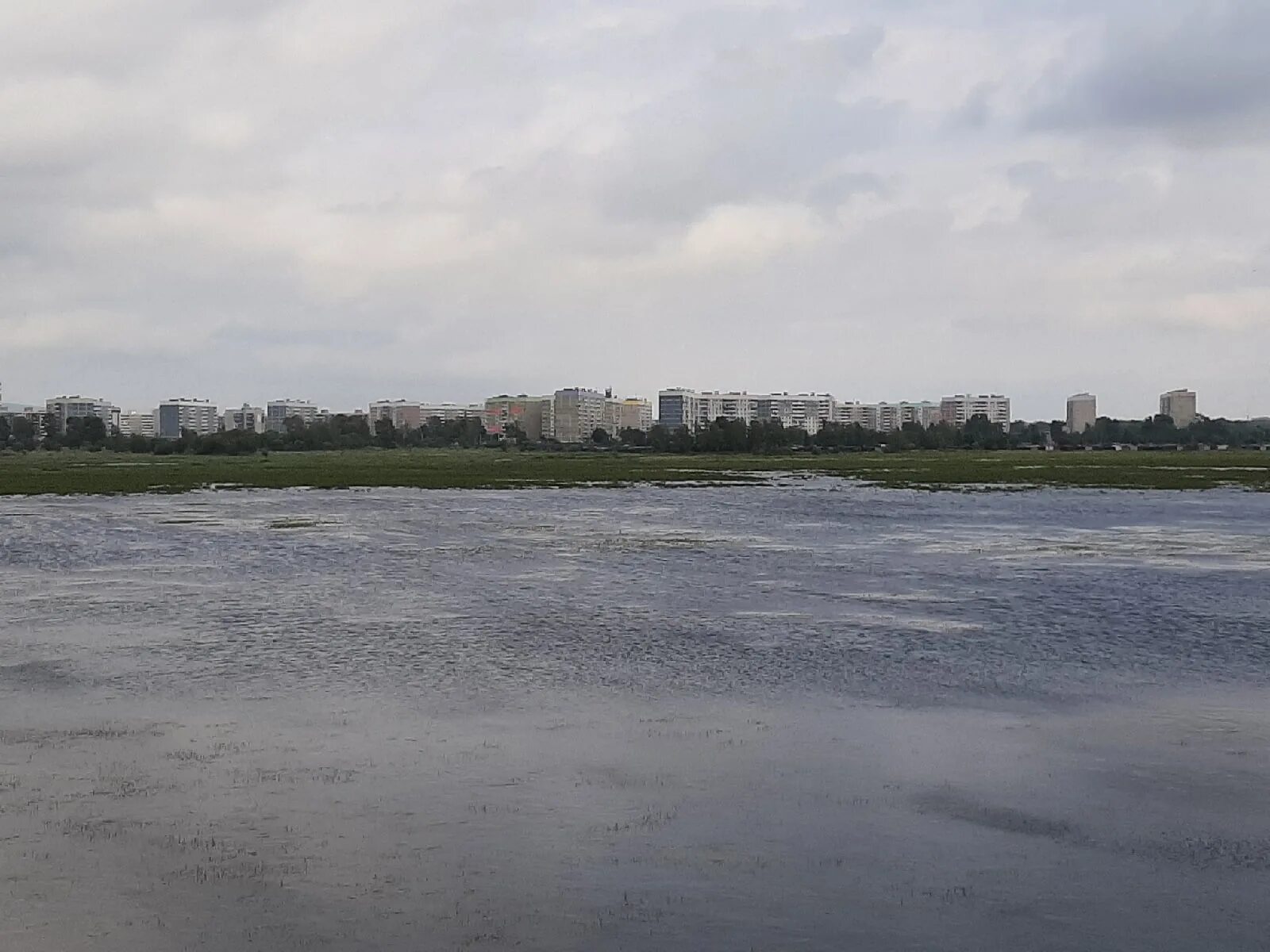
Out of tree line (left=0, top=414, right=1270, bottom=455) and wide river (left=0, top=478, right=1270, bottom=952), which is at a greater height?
tree line (left=0, top=414, right=1270, bottom=455)

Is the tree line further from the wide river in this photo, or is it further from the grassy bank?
the wide river

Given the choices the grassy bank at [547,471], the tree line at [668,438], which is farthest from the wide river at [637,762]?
the tree line at [668,438]

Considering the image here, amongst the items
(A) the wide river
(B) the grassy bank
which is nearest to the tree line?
(B) the grassy bank

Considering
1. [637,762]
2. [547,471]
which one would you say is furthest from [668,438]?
[637,762]

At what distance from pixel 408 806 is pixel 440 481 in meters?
68.4

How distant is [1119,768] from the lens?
41.4 ft

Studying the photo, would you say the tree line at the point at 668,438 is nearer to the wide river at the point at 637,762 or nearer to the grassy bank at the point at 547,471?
the grassy bank at the point at 547,471

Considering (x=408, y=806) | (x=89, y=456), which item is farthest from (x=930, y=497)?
(x=89, y=456)

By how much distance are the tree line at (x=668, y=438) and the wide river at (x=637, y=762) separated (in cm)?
11845

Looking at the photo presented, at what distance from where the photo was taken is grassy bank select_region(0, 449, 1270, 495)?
7462 cm

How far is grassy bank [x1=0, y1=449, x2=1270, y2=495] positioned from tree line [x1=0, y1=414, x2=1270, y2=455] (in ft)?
34.7

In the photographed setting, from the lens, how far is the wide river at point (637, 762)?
9031 mm

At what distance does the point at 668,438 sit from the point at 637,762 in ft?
468

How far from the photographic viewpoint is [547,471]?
91.7 metres
